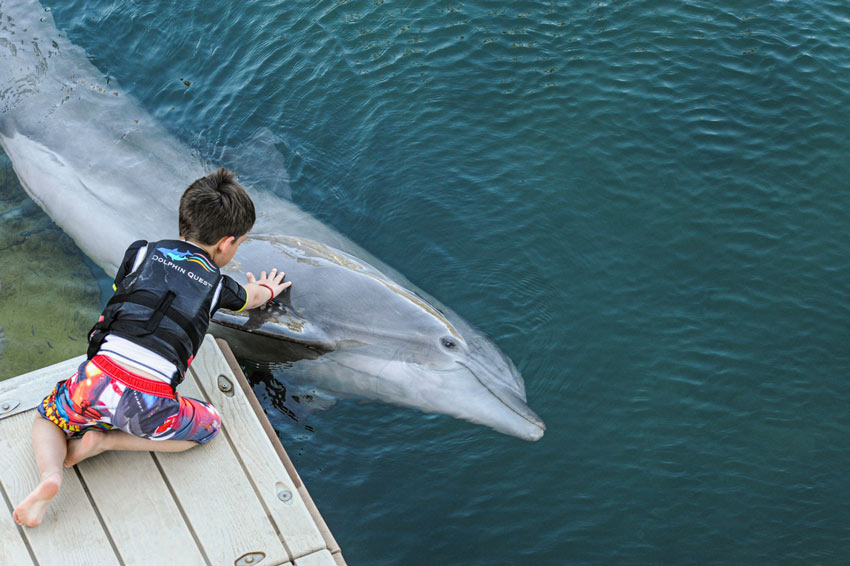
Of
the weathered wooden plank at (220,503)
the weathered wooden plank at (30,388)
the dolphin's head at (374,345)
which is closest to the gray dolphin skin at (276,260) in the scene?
the dolphin's head at (374,345)

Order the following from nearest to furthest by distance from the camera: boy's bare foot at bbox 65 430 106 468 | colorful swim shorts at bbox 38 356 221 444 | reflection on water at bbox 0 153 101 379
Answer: colorful swim shorts at bbox 38 356 221 444
boy's bare foot at bbox 65 430 106 468
reflection on water at bbox 0 153 101 379

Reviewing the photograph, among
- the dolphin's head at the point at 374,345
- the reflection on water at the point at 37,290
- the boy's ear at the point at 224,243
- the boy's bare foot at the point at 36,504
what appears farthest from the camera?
the reflection on water at the point at 37,290

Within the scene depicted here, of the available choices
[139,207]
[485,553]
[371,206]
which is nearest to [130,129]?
[139,207]

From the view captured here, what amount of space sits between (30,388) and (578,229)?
5.06 metres

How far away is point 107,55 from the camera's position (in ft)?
34.0

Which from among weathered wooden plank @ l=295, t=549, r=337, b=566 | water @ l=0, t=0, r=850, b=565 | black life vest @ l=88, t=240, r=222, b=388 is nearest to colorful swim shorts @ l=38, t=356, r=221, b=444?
black life vest @ l=88, t=240, r=222, b=388

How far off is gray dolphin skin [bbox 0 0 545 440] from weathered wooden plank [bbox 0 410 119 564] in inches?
80.3

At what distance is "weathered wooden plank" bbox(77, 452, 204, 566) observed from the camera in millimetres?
4258

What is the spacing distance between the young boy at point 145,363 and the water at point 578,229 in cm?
212

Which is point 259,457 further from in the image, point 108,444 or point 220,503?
point 108,444

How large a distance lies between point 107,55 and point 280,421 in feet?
20.7

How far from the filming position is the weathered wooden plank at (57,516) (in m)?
4.23

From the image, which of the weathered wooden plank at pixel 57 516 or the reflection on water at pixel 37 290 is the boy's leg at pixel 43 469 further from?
the reflection on water at pixel 37 290

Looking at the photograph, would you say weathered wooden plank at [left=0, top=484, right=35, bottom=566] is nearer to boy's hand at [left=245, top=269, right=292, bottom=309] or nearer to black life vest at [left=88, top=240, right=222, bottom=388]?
black life vest at [left=88, top=240, right=222, bottom=388]
